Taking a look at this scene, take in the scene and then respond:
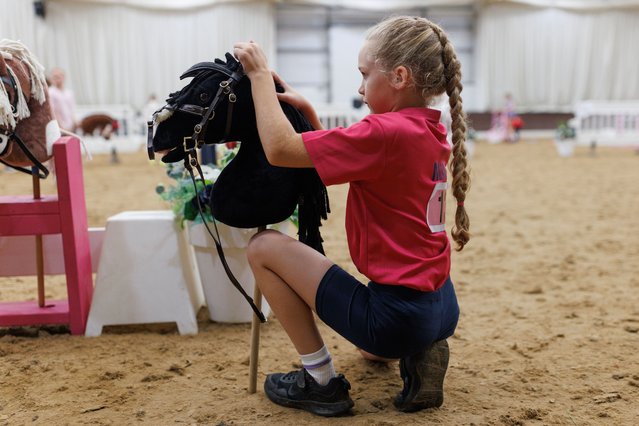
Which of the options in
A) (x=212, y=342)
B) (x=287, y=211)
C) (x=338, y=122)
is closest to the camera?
(x=287, y=211)

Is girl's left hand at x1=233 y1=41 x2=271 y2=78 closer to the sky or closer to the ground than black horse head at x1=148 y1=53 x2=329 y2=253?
closer to the sky

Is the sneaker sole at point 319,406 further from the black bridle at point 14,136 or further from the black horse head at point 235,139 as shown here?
the black bridle at point 14,136

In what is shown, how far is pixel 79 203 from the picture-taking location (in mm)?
2262

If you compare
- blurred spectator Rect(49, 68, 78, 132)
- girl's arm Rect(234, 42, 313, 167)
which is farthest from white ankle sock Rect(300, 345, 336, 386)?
blurred spectator Rect(49, 68, 78, 132)

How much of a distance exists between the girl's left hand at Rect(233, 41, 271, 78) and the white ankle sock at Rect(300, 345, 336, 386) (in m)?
0.78

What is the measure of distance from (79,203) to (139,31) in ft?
42.3

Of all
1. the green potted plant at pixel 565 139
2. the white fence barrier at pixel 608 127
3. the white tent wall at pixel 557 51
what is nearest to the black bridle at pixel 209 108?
the green potted plant at pixel 565 139

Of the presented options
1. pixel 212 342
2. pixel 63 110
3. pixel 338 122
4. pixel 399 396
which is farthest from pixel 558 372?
pixel 338 122

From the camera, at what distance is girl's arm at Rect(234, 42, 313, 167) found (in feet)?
4.75

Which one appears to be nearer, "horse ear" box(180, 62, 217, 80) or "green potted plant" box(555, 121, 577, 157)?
"horse ear" box(180, 62, 217, 80)

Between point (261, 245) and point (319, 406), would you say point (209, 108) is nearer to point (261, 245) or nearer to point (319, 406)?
point (261, 245)

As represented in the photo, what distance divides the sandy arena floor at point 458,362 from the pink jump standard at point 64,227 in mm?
85

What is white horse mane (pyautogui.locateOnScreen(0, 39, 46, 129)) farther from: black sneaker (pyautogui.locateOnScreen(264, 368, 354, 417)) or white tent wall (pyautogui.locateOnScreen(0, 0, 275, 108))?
white tent wall (pyautogui.locateOnScreen(0, 0, 275, 108))

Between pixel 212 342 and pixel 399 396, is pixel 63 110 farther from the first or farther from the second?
pixel 399 396
